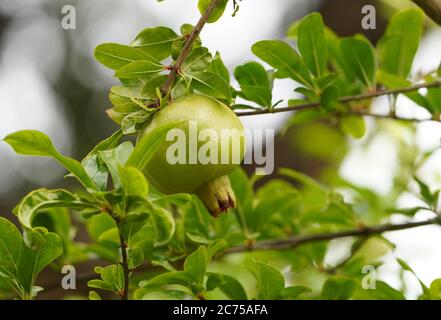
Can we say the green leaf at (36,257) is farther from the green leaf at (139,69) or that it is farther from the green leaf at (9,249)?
the green leaf at (139,69)

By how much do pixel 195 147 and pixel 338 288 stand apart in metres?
0.37

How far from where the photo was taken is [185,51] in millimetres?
799

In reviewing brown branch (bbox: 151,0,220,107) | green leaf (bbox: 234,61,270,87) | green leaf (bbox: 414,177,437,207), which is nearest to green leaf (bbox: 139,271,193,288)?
brown branch (bbox: 151,0,220,107)

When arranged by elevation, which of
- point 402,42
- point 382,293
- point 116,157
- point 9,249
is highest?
point 402,42

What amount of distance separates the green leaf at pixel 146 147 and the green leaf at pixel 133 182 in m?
0.05

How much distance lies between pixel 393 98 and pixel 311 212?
273 mm

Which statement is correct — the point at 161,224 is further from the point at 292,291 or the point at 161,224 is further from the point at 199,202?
the point at 199,202

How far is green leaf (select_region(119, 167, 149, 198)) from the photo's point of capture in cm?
65

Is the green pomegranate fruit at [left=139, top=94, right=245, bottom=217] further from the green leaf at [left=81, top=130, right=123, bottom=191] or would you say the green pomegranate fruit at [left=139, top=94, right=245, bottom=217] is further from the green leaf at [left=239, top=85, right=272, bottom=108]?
the green leaf at [left=239, top=85, right=272, bottom=108]

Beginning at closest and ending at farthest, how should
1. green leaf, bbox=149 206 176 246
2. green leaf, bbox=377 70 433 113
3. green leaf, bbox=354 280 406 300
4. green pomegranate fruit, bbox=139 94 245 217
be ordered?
green leaf, bbox=149 206 176 246 → green pomegranate fruit, bbox=139 94 245 217 → green leaf, bbox=354 280 406 300 → green leaf, bbox=377 70 433 113

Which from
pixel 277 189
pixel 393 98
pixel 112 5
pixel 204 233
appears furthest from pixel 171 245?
pixel 112 5

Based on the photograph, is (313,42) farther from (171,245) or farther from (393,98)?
(171,245)

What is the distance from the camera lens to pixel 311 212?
126cm

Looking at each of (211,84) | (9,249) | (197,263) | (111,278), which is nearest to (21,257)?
(9,249)
